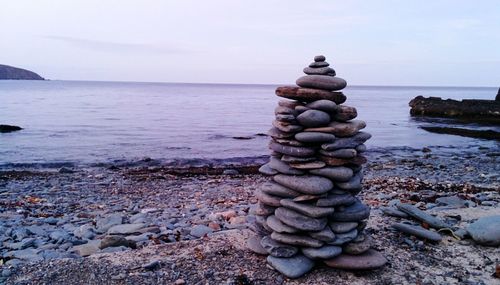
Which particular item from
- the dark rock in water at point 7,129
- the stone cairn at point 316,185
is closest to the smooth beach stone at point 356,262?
the stone cairn at point 316,185

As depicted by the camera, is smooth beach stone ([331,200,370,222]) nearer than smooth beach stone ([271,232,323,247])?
No

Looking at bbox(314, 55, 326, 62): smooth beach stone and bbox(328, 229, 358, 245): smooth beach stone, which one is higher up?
bbox(314, 55, 326, 62): smooth beach stone

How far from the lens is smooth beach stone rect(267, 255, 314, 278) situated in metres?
5.83

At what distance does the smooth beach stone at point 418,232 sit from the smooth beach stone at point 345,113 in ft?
8.17

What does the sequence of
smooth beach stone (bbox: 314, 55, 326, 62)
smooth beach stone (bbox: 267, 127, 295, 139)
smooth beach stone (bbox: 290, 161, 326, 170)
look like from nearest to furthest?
smooth beach stone (bbox: 290, 161, 326, 170), smooth beach stone (bbox: 267, 127, 295, 139), smooth beach stone (bbox: 314, 55, 326, 62)

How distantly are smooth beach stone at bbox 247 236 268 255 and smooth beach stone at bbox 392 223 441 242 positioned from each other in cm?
262

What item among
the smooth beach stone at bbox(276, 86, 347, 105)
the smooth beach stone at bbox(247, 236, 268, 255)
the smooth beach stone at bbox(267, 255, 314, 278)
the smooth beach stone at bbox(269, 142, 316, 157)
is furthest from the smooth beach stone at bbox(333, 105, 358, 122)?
the smooth beach stone at bbox(247, 236, 268, 255)

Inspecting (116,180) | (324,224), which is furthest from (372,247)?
(116,180)

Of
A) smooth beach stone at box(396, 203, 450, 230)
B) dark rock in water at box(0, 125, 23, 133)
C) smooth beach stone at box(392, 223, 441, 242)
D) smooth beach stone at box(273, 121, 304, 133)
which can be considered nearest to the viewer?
smooth beach stone at box(273, 121, 304, 133)

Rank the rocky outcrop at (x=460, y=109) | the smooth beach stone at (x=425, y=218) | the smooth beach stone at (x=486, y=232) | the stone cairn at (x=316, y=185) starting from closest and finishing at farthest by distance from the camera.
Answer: the stone cairn at (x=316, y=185) < the smooth beach stone at (x=486, y=232) < the smooth beach stone at (x=425, y=218) < the rocky outcrop at (x=460, y=109)

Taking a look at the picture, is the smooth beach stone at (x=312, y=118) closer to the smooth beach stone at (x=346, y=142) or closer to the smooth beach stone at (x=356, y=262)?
the smooth beach stone at (x=346, y=142)

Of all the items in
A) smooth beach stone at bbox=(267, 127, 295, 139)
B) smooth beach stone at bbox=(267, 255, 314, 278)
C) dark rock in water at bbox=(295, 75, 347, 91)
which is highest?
dark rock in water at bbox=(295, 75, 347, 91)

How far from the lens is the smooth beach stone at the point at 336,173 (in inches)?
237

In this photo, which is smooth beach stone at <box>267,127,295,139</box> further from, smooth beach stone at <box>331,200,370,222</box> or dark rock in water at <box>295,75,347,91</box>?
smooth beach stone at <box>331,200,370,222</box>
